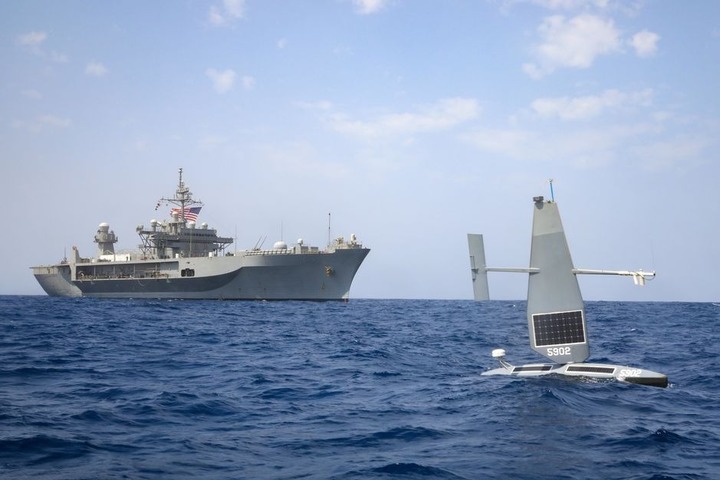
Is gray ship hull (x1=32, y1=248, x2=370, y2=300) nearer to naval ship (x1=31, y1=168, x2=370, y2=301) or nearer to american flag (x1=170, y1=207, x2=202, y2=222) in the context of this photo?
naval ship (x1=31, y1=168, x2=370, y2=301)

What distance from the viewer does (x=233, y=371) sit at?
17.5m

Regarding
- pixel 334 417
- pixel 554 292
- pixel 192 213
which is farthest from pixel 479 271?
pixel 192 213

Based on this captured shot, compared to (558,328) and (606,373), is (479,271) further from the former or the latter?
(606,373)

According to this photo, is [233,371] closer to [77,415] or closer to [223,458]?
[77,415]

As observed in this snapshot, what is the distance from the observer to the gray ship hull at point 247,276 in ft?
207

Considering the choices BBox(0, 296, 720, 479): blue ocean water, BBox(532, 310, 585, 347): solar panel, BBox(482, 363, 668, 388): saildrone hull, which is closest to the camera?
BBox(0, 296, 720, 479): blue ocean water

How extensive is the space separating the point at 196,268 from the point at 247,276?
7.24 meters

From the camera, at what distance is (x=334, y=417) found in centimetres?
1208

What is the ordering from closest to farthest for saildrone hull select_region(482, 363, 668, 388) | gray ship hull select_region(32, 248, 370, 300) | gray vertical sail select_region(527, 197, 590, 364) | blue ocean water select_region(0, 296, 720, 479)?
blue ocean water select_region(0, 296, 720, 479) → saildrone hull select_region(482, 363, 668, 388) → gray vertical sail select_region(527, 197, 590, 364) → gray ship hull select_region(32, 248, 370, 300)

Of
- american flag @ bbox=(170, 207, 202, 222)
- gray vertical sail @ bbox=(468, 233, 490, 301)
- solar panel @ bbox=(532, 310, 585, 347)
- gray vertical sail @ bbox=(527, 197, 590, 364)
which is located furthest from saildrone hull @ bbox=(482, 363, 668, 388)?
american flag @ bbox=(170, 207, 202, 222)

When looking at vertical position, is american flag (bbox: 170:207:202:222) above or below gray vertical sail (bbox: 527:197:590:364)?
above

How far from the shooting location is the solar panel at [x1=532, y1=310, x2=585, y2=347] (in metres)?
15.6

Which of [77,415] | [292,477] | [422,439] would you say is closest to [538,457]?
[422,439]

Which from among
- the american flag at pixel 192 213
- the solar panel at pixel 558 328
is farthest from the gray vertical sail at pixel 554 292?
the american flag at pixel 192 213
